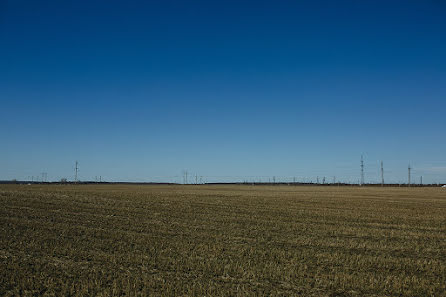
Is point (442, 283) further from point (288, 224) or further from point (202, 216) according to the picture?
point (202, 216)

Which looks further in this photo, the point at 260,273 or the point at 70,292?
the point at 260,273

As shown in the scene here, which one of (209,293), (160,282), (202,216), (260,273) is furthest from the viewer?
(202,216)

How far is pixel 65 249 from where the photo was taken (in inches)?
520

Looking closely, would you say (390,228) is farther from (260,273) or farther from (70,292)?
(70,292)

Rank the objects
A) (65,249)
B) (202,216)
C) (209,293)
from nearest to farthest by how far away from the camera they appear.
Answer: (209,293), (65,249), (202,216)

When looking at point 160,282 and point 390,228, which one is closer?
point 160,282

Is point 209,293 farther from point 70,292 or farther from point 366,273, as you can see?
point 366,273

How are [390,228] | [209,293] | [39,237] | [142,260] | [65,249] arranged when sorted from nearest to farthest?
[209,293] < [142,260] < [65,249] < [39,237] < [390,228]

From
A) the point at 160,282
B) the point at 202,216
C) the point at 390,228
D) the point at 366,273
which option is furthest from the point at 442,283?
the point at 202,216

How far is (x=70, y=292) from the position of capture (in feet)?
29.0

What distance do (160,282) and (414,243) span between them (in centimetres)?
1233

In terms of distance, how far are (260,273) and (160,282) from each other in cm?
296

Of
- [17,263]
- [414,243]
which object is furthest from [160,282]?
[414,243]

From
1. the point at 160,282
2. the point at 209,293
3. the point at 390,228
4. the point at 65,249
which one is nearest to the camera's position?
the point at 209,293
